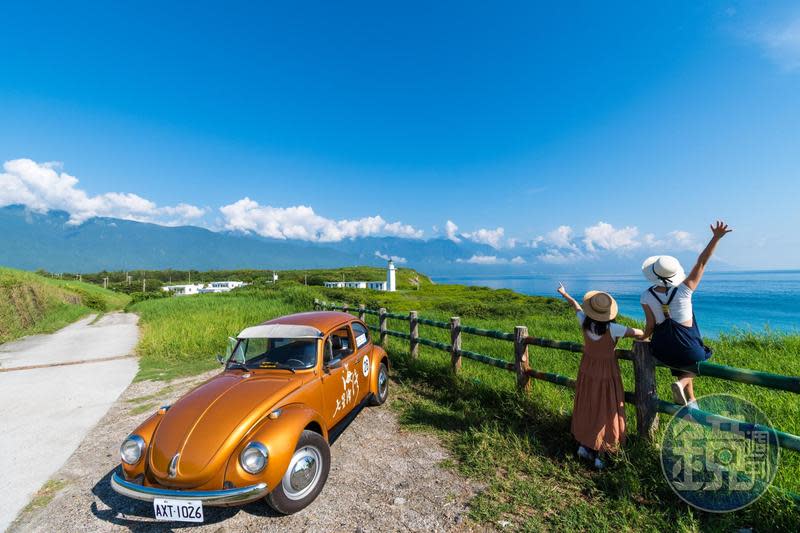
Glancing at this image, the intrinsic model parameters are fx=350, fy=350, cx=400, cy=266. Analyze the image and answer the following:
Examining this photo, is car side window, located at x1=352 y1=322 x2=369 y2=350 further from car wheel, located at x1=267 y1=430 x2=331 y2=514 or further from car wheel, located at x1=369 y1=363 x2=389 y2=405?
car wheel, located at x1=267 y1=430 x2=331 y2=514

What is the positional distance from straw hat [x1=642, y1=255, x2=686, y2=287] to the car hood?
4.06m

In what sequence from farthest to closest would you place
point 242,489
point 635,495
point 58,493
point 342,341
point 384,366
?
point 384,366 < point 342,341 < point 58,493 < point 635,495 < point 242,489

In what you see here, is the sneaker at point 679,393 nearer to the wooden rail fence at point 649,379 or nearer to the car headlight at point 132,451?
the wooden rail fence at point 649,379

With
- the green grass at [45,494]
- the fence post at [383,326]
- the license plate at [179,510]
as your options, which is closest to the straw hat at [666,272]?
the license plate at [179,510]

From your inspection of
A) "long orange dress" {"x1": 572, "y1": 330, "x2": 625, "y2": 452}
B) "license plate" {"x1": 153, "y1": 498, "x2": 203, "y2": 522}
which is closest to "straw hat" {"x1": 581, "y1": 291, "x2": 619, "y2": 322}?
"long orange dress" {"x1": 572, "y1": 330, "x2": 625, "y2": 452}

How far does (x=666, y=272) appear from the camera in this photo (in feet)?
11.5

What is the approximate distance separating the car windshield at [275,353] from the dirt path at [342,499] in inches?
54.9

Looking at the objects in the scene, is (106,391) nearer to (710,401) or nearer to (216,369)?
(216,369)

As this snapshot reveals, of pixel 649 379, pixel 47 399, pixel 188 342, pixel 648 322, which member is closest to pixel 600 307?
pixel 648 322

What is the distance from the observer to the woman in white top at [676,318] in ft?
11.3

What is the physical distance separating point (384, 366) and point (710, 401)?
4816 mm

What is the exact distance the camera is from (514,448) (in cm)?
449

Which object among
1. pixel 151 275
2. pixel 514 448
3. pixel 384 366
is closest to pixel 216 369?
pixel 384 366

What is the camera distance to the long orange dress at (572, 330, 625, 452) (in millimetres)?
3922
